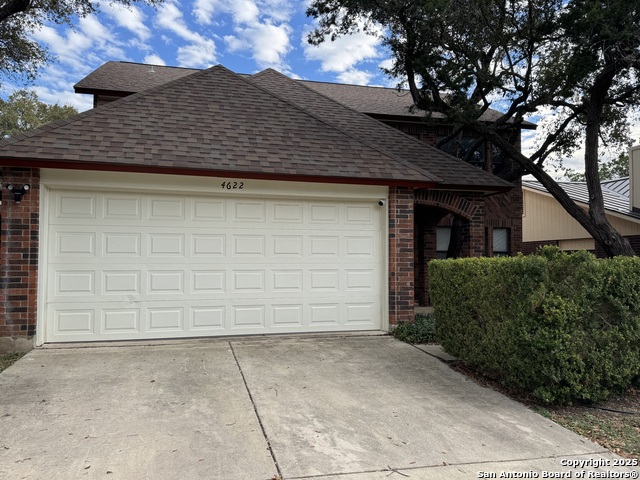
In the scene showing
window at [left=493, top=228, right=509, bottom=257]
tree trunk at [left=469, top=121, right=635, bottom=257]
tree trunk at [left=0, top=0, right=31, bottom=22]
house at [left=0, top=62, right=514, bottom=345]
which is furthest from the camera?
window at [left=493, top=228, right=509, bottom=257]

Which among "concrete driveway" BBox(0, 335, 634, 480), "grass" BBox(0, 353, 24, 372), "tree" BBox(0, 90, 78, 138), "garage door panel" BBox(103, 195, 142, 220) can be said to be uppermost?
"tree" BBox(0, 90, 78, 138)

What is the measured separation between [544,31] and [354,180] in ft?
19.9

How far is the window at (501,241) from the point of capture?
1480 cm

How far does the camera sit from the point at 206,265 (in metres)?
7.61

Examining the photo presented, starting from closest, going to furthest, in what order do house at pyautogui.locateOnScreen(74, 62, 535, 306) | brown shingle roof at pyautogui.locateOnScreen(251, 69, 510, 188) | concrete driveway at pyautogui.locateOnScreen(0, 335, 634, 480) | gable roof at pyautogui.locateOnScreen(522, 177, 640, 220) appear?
concrete driveway at pyautogui.locateOnScreen(0, 335, 634, 480) < brown shingle roof at pyautogui.locateOnScreen(251, 69, 510, 188) < house at pyautogui.locateOnScreen(74, 62, 535, 306) < gable roof at pyautogui.locateOnScreen(522, 177, 640, 220)

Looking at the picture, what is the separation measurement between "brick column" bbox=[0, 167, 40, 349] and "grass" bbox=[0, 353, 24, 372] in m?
0.29

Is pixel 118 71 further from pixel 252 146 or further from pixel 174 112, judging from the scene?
pixel 252 146

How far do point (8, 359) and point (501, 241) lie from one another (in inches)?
527

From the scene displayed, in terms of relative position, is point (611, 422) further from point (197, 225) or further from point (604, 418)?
point (197, 225)

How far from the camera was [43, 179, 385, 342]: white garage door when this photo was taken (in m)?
7.14

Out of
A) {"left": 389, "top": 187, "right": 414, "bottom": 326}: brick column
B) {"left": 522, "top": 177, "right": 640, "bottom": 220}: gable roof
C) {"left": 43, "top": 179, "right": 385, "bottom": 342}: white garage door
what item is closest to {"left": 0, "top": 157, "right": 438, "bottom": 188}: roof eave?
{"left": 389, "top": 187, "right": 414, "bottom": 326}: brick column

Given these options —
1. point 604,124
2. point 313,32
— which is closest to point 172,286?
point 313,32

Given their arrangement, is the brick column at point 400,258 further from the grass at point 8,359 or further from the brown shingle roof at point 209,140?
the grass at point 8,359

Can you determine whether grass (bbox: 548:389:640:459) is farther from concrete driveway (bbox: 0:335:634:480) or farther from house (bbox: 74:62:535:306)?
house (bbox: 74:62:535:306)
